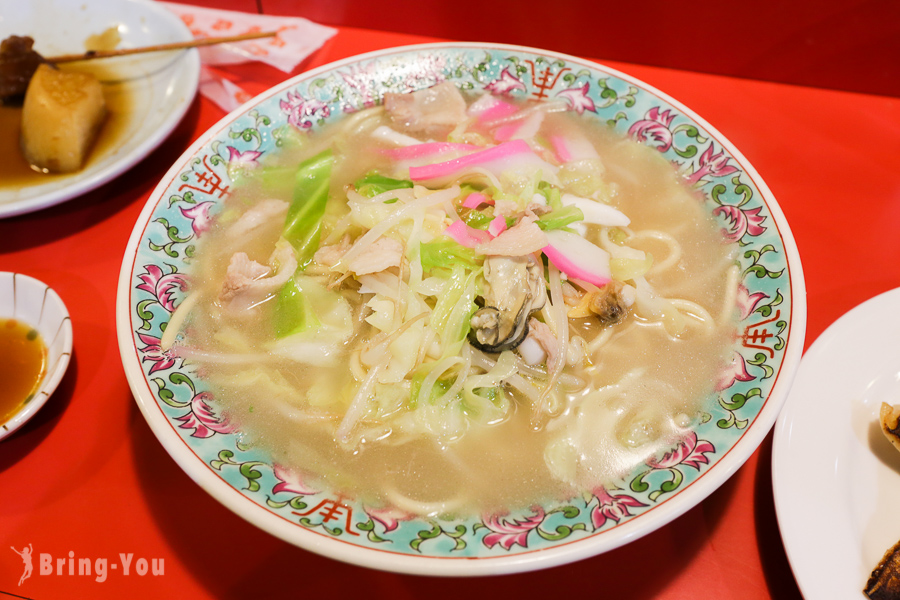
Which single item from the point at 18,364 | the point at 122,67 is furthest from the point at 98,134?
the point at 18,364

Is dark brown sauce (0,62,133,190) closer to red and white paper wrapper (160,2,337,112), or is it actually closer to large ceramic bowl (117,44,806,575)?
red and white paper wrapper (160,2,337,112)

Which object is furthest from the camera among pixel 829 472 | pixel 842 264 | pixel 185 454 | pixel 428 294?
pixel 842 264

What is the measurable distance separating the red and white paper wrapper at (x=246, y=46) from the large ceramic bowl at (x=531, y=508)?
0.77 meters

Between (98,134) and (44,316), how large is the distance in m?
1.13

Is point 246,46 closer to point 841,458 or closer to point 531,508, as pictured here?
point 531,508

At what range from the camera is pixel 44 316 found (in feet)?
6.54

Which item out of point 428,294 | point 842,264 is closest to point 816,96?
point 842,264

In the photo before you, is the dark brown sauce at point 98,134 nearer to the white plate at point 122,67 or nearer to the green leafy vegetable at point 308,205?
the white plate at point 122,67

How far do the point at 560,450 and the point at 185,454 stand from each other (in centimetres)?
95

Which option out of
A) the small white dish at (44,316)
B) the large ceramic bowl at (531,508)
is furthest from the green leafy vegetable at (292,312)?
the small white dish at (44,316)

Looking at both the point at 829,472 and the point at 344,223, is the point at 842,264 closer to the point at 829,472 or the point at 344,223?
the point at 829,472

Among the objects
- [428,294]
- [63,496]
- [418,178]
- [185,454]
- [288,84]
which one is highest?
[288,84]

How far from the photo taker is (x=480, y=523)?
53.2 inches

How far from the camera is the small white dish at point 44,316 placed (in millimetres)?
1815
